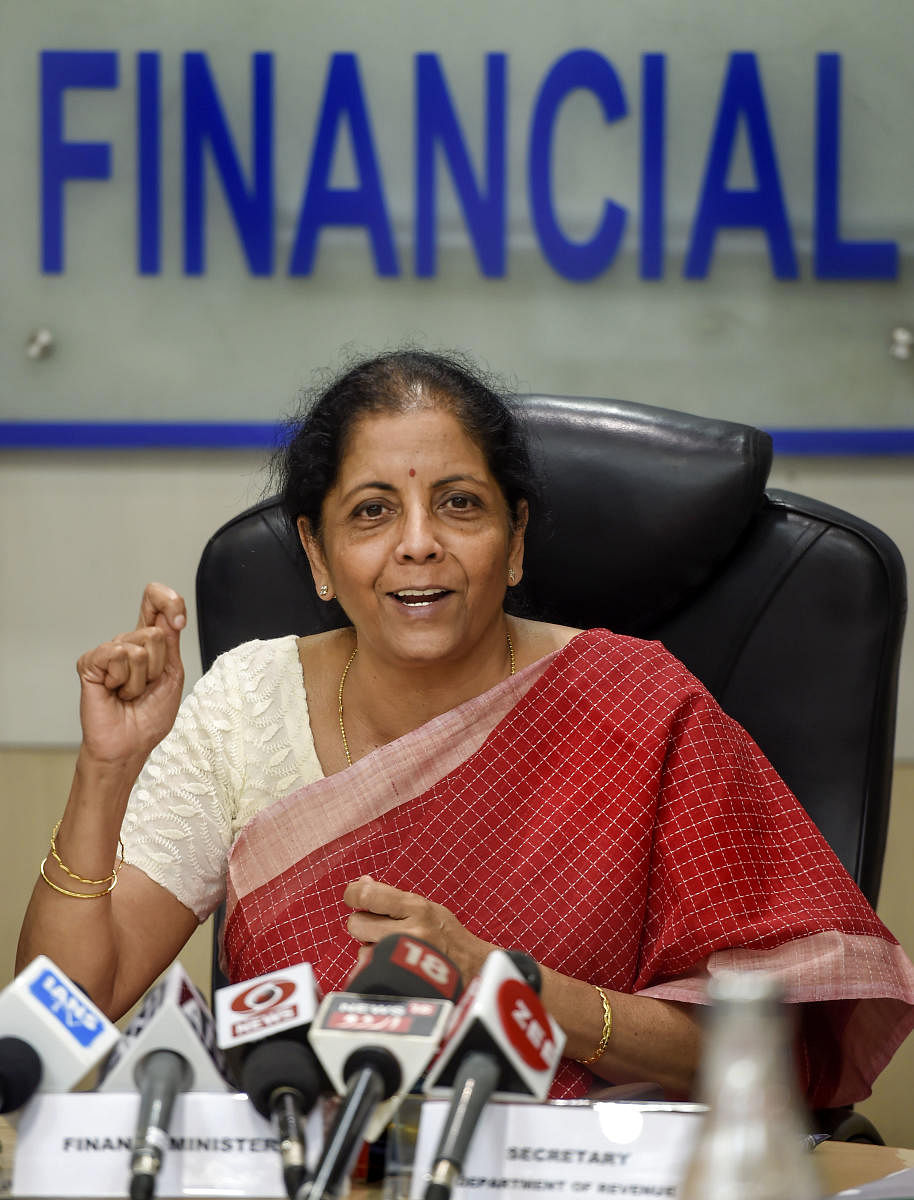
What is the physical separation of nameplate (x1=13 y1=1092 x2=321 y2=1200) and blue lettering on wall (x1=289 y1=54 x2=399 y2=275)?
2352 millimetres

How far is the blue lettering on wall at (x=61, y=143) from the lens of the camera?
10.1 feet

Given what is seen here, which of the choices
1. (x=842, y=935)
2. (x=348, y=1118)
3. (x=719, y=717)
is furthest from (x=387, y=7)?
(x=348, y=1118)

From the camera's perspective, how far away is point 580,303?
→ 3.10 m

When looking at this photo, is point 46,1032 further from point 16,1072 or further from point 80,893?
point 80,893

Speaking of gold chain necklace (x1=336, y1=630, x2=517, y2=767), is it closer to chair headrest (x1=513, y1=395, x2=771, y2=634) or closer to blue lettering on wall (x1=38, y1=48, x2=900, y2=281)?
chair headrest (x1=513, y1=395, x2=771, y2=634)

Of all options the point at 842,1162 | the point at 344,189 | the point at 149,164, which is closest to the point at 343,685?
the point at 842,1162

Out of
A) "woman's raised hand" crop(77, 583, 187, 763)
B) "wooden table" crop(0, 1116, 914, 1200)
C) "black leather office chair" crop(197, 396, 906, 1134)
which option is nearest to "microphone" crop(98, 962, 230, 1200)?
"wooden table" crop(0, 1116, 914, 1200)

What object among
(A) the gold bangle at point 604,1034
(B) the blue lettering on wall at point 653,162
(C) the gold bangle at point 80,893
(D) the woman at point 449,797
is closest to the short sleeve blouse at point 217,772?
(D) the woman at point 449,797

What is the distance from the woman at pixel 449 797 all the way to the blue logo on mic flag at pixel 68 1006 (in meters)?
0.47

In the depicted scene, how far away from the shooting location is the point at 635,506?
190 cm

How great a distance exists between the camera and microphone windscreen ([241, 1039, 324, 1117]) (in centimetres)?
93

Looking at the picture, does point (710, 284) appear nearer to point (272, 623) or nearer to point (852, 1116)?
point (272, 623)

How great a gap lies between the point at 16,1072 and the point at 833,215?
2.60m

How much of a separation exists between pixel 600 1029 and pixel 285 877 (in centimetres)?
43
